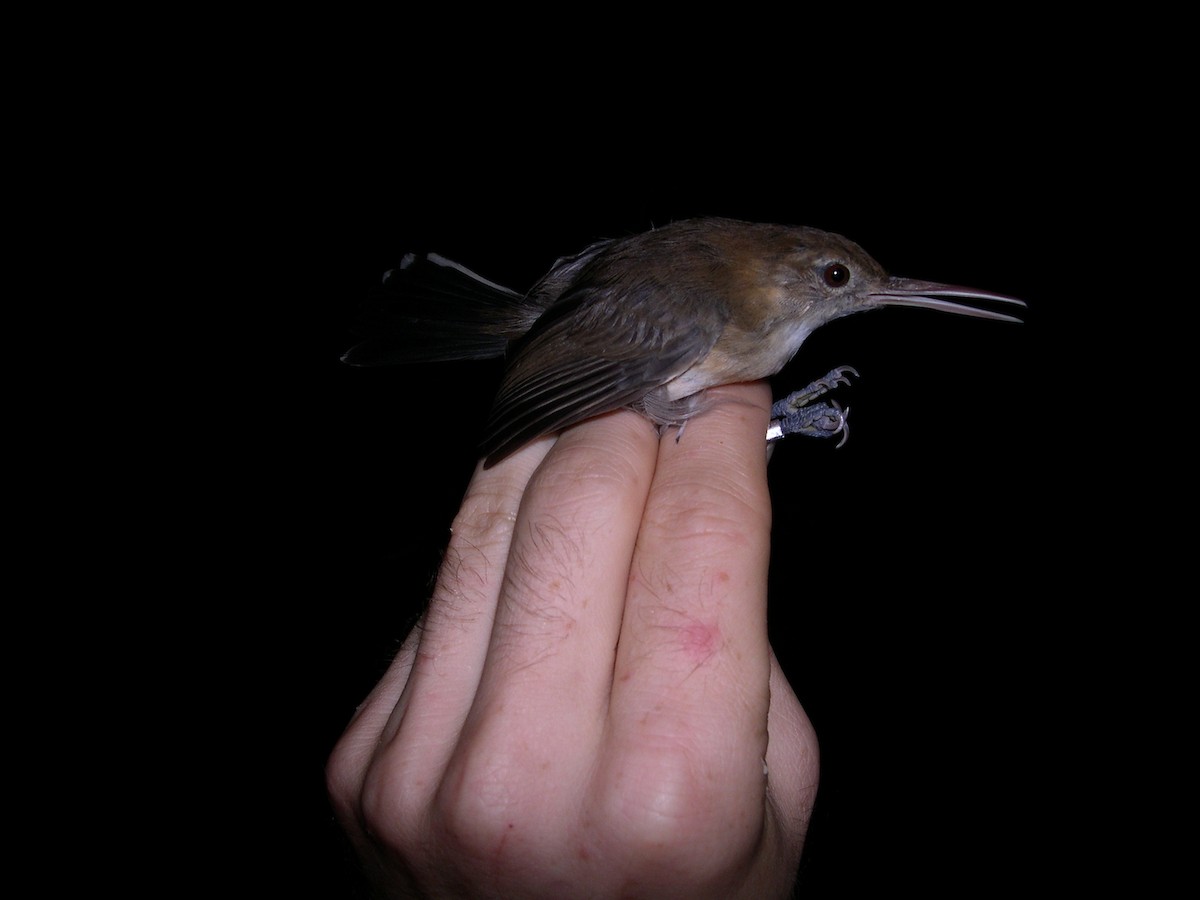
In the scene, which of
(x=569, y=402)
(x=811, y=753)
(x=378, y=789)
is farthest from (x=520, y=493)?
(x=811, y=753)

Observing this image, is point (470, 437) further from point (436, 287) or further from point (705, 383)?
point (705, 383)

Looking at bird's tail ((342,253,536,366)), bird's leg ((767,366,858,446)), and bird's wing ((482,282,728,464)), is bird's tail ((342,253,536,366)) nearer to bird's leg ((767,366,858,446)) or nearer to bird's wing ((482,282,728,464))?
bird's wing ((482,282,728,464))

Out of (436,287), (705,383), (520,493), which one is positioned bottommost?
(520,493)

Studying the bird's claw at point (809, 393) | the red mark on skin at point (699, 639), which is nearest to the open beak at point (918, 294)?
the bird's claw at point (809, 393)

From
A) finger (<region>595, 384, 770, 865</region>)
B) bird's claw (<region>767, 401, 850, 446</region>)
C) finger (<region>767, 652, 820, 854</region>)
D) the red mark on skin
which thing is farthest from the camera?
bird's claw (<region>767, 401, 850, 446</region>)

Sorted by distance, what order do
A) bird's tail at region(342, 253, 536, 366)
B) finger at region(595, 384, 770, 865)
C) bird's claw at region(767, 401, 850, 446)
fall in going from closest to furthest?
finger at region(595, 384, 770, 865)
bird's claw at region(767, 401, 850, 446)
bird's tail at region(342, 253, 536, 366)

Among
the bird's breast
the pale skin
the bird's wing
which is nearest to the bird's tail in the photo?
the bird's wing
